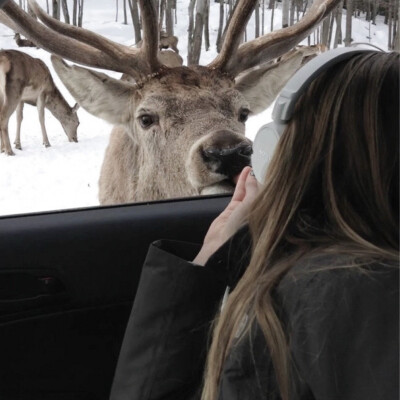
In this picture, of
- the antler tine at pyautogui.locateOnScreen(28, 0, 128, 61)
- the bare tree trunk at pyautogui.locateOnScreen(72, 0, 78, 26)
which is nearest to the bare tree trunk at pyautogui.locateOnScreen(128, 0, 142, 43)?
the bare tree trunk at pyautogui.locateOnScreen(72, 0, 78, 26)

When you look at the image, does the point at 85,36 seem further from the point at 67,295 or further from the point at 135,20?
the point at 67,295

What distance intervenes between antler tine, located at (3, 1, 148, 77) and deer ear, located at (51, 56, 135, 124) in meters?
0.12

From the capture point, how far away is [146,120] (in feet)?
9.71

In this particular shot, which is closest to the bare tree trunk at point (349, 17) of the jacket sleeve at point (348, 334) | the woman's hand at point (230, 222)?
the woman's hand at point (230, 222)

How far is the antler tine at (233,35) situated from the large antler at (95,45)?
313mm

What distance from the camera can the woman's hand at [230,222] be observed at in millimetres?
1252

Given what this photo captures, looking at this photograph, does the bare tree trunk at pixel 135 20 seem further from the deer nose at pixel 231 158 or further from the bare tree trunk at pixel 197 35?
the deer nose at pixel 231 158

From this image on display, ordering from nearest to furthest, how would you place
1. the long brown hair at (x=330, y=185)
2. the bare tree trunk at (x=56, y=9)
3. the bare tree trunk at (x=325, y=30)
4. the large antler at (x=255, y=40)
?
the long brown hair at (x=330, y=185)
the large antler at (x=255, y=40)
the bare tree trunk at (x=56, y=9)
the bare tree trunk at (x=325, y=30)

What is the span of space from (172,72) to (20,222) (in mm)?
1206

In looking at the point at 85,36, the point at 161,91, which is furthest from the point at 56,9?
the point at 161,91

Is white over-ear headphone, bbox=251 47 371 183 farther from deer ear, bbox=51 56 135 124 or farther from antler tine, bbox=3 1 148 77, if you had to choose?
antler tine, bbox=3 1 148 77

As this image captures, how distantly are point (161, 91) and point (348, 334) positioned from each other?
7.21 ft

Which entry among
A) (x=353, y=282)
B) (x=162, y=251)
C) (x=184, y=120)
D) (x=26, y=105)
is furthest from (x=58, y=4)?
(x=26, y=105)

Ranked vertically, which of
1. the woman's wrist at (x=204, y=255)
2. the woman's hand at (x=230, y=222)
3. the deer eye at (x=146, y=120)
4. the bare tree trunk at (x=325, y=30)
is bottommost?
the woman's wrist at (x=204, y=255)
